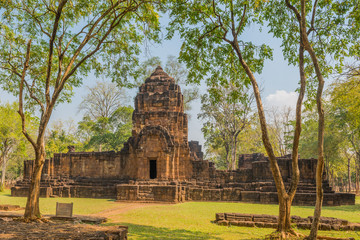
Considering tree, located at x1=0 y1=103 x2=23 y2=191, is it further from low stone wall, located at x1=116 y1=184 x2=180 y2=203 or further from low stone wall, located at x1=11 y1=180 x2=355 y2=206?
low stone wall, located at x1=116 y1=184 x2=180 y2=203

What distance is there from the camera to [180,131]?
876 inches

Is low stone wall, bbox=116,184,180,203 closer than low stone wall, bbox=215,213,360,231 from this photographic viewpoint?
No

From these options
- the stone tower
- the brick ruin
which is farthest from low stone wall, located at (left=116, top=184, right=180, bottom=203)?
the stone tower

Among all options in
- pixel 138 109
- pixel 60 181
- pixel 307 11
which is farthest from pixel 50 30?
pixel 60 181

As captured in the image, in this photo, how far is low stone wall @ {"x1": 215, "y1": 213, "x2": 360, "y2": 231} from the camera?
28.8 ft

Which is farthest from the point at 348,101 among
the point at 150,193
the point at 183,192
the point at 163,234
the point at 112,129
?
the point at 112,129

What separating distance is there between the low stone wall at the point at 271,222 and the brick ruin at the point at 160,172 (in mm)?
8131

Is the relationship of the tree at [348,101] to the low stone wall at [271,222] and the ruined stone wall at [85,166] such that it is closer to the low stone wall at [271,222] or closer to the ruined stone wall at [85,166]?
the low stone wall at [271,222]

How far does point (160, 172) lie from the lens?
67.1 ft

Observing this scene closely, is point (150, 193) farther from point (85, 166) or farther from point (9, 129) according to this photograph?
point (9, 129)

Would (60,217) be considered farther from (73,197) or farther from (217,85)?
(73,197)

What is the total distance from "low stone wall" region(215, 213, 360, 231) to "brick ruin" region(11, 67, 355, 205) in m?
8.13

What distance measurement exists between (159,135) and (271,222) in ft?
40.8

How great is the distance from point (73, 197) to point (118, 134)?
1368cm
